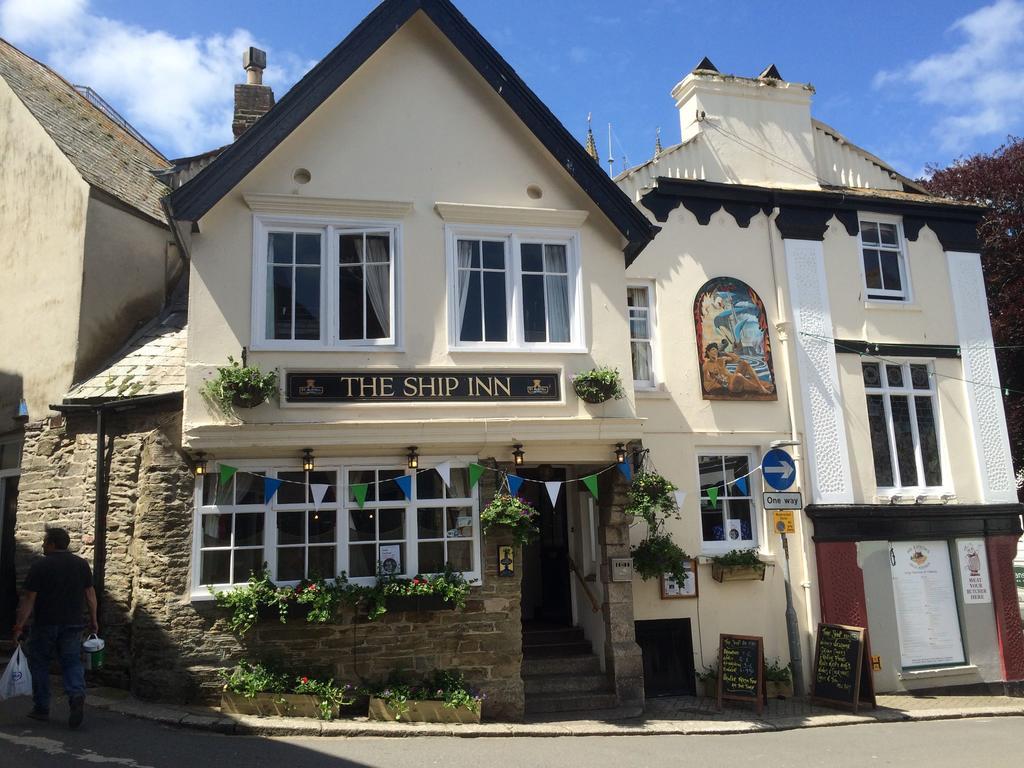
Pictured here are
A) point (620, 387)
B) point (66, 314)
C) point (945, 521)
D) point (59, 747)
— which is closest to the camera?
point (59, 747)

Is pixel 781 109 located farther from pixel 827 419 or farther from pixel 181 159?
pixel 181 159

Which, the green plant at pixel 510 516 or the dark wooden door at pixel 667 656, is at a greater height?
the green plant at pixel 510 516

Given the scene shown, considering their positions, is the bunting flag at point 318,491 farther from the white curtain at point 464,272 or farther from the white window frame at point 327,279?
the white curtain at point 464,272

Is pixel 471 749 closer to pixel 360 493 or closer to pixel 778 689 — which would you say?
pixel 360 493

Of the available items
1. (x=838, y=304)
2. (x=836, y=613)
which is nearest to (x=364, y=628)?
(x=836, y=613)

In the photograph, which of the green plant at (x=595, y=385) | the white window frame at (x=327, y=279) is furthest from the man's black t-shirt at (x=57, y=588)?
Result: the green plant at (x=595, y=385)

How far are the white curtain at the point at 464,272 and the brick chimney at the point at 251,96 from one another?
4.74 m

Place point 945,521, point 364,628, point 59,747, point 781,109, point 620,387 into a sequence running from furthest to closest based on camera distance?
point 781,109
point 945,521
point 620,387
point 364,628
point 59,747

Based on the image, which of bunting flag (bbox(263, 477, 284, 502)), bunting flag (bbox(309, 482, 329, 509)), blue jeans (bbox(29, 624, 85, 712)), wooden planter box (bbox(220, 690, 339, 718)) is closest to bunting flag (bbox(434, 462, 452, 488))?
bunting flag (bbox(309, 482, 329, 509))

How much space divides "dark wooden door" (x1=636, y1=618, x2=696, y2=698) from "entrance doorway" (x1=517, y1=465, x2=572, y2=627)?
1292 mm

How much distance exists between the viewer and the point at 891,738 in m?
9.74

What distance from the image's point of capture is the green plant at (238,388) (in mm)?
9273

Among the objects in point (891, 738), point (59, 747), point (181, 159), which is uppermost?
point (181, 159)

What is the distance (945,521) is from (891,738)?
15.4 ft
